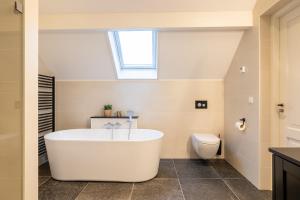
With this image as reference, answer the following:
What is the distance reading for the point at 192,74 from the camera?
3.57 m

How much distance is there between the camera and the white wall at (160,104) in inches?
145

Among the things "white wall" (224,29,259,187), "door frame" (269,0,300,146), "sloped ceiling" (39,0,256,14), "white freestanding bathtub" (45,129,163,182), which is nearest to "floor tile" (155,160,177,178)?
"white freestanding bathtub" (45,129,163,182)

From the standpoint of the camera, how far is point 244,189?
246cm

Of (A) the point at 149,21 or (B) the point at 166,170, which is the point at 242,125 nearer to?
(B) the point at 166,170

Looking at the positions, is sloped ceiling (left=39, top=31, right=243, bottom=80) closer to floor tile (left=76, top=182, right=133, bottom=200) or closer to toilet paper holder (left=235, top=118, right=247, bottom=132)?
toilet paper holder (left=235, top=118, right=247, bottom=132)

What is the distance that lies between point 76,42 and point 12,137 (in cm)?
207

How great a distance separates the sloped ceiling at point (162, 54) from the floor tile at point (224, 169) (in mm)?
1498

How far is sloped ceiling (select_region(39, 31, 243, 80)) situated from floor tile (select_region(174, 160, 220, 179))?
1.50 meters

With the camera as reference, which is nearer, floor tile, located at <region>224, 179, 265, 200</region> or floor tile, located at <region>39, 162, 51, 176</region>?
floor tile, located at <region>224, 179, 265, 200</region>

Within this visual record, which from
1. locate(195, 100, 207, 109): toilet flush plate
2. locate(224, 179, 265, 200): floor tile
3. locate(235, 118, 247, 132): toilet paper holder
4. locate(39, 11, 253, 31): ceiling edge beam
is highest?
locate(39, 11, 253, 31): ceiling edge beam

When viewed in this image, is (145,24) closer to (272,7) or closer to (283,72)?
(272,7)

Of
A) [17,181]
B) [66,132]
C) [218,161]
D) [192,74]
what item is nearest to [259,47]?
[192,74]

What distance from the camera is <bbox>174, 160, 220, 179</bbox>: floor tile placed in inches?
115

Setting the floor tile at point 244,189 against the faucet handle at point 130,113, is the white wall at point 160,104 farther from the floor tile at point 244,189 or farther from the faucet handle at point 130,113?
the floor tile at point 244,189
